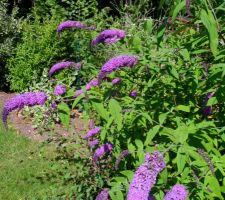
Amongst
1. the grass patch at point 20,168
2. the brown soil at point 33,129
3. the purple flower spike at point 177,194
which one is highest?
the purple flower spike at point 177,194

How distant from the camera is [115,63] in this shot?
97.3 inches

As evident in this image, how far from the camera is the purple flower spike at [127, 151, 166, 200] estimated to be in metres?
1.73

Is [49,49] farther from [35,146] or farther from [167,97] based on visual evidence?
[167,97]

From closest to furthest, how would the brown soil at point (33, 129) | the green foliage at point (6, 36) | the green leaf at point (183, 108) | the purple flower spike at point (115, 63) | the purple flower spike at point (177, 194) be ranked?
the purple flower spike at point (177, 194) → the purple flower spike at point (115, 63) → the green leaf at point (183, 108) → the brown soil at point (33, 129) → the green foliage at point (6, 36)

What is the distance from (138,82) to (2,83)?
6.34 meters

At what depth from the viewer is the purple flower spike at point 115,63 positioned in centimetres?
246

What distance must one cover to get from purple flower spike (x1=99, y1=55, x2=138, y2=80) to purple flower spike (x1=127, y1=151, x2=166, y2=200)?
0.69 metres

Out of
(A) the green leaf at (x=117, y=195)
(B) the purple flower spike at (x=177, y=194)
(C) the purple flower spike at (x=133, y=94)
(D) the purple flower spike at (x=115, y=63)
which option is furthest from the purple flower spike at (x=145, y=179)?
(C) the purple flower spike at (x=133, y=94)

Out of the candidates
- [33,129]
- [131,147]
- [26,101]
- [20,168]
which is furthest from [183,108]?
[33,129]

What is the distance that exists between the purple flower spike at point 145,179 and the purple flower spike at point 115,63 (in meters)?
0.69

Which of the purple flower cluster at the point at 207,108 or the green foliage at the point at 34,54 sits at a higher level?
the purple flower cluster at the point at 207,108

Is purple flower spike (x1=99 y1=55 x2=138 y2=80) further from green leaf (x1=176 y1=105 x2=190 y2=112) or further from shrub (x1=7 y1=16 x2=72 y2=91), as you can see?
shrub (x1=7 y1=16 x2=72 y2=91)

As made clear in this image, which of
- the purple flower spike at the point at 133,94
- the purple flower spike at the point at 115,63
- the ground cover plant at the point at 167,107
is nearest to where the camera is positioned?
the ground cover plant at the point at 167,107

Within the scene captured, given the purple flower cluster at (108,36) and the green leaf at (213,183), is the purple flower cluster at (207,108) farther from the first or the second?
the purple flower cluster at (108,36)
